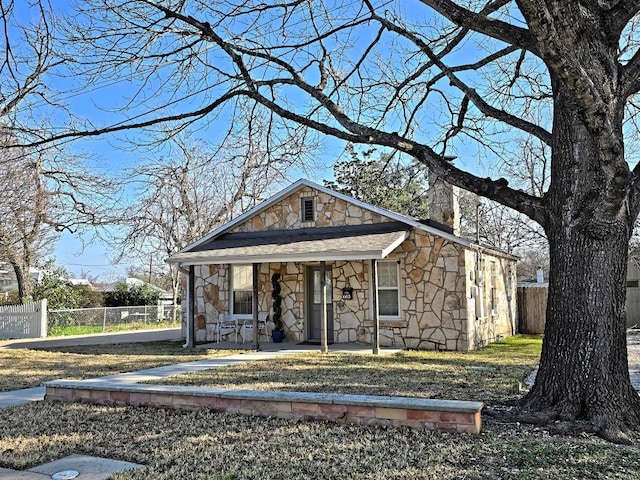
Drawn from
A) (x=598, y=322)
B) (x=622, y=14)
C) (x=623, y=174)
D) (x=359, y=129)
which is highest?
(x=622, y=14)

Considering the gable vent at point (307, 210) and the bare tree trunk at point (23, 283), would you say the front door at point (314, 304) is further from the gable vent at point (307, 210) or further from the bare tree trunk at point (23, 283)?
the bare tree trunk at point (23, 283)

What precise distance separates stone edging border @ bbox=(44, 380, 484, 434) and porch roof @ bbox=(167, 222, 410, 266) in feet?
21.0

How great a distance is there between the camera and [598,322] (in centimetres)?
528

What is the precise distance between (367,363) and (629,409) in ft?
19.5

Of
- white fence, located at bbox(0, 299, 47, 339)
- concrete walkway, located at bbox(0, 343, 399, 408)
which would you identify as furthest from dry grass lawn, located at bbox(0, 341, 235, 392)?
white fence, located at bbox(0, 299, 47, 339)

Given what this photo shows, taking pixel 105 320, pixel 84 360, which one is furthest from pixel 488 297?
pixel 105 320

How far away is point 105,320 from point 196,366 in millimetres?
14459

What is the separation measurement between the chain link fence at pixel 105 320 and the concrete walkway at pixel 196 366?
956 centimetres

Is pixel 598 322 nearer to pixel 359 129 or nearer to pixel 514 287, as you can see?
pixel 359 129

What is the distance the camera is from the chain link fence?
848 inches

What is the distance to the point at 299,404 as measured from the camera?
5691 mm

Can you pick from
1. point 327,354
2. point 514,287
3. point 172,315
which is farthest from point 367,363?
point 172,315

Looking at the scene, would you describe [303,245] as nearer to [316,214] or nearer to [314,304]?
[316,214]

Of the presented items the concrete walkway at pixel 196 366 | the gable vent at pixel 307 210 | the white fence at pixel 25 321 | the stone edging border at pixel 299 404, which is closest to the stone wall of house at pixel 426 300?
the concrete walkway at pixel 196 366
